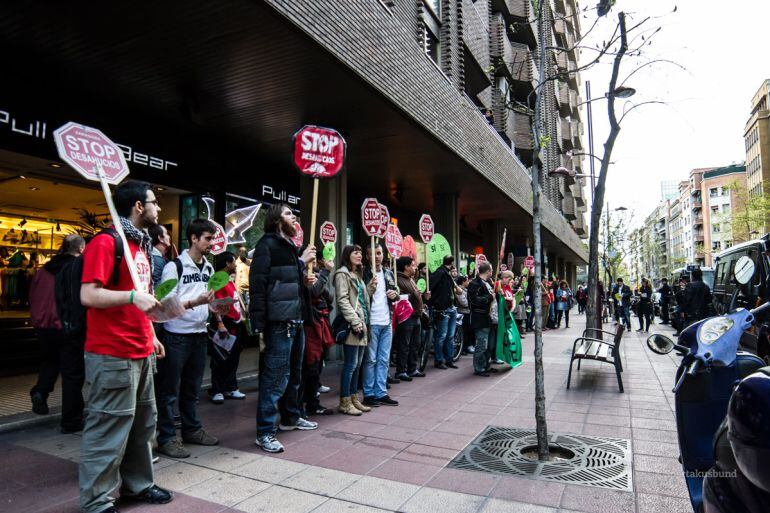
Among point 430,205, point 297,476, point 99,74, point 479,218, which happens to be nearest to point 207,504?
point 297,476

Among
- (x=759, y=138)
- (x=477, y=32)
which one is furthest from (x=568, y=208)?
(x=759, y=138)

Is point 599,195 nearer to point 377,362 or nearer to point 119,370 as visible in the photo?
point 377,362

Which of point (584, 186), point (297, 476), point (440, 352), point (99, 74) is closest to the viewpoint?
point (297, 476)

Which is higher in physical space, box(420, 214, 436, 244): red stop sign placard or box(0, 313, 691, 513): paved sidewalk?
box(420, 214, 436, 244): red stop sign placard

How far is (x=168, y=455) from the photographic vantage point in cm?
440

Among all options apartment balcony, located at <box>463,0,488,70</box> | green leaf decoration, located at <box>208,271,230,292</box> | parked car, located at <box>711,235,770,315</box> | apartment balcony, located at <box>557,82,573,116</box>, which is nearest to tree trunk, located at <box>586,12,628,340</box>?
parked car, located at <box>711,235,770,315</box>

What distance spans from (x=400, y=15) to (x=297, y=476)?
10.1 m

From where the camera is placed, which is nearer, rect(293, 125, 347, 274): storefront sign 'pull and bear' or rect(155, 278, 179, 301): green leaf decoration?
rect(155, 278, 179, 301): green leaf decoration

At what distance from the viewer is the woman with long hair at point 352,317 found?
19.2 ft

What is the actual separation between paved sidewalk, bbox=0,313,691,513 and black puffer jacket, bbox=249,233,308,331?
48.1 inches

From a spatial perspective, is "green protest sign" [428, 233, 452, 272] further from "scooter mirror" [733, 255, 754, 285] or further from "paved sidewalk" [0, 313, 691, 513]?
"scooter mirror" [733, 255, 754, 285]

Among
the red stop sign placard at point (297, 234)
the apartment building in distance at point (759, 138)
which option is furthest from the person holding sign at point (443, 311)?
the apartment building in distance at point (759, 138)

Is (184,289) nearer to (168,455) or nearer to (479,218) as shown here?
(168,455)

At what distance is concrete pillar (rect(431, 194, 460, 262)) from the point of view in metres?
15.8
